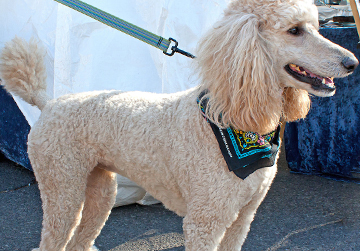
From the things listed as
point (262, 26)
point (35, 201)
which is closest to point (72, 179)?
point (262, 26)

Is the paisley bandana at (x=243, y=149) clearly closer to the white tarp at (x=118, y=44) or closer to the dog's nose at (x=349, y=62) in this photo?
the dog's nose at (x=349, y=62)

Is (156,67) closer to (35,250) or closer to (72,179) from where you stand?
(72,179)

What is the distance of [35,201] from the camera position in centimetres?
312

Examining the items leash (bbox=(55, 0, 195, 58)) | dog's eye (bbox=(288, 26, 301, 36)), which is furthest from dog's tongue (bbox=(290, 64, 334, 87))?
leash (bbox=(55, 0, 195, 58))

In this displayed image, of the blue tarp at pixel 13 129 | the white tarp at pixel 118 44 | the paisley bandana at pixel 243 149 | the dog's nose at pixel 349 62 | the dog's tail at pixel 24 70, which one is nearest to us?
the dog's nose at pixel 349 62

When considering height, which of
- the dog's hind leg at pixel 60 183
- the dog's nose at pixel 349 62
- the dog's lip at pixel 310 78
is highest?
the dog's nose at pixel 349 62

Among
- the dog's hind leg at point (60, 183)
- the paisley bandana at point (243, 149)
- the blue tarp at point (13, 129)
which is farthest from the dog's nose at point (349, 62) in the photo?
the blue tarp at point (13, 129)

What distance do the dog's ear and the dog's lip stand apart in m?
0.08

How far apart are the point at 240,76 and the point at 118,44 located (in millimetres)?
1705

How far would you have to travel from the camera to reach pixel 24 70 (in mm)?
1914

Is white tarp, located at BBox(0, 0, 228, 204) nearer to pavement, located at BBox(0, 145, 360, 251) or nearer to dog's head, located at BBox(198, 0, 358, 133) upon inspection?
pavement, located at BBox(0, 145, 360, 251)

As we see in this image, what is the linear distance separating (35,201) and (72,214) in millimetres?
1466

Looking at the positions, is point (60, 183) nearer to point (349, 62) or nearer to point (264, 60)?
point (264, 60)

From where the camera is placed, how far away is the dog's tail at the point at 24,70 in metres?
1.89
